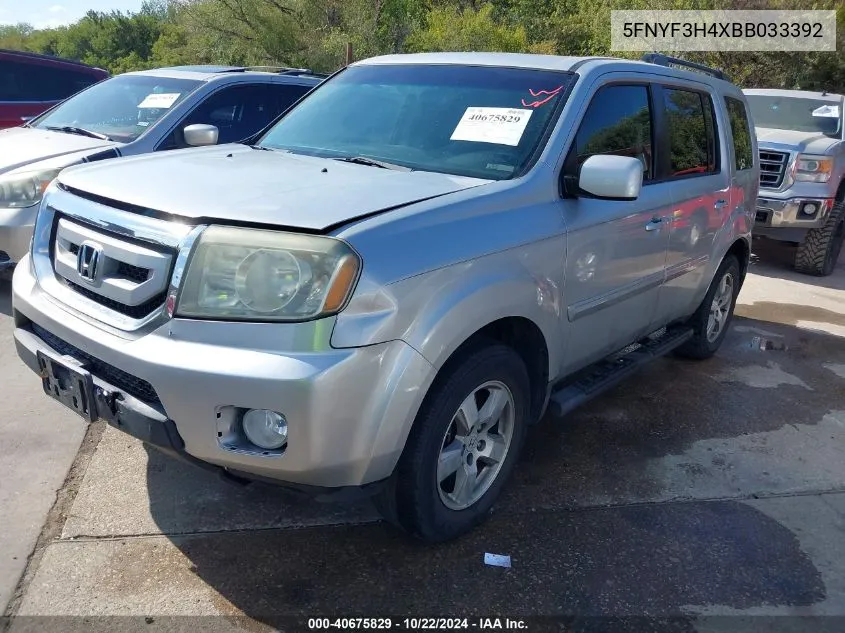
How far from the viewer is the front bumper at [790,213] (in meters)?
7.91

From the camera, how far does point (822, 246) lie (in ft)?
26.5

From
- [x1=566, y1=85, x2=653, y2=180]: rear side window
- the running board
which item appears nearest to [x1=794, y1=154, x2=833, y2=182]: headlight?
the running board

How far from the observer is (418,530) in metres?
2.77

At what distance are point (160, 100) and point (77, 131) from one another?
0.74 metres

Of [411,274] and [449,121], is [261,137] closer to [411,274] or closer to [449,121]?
[449,121]

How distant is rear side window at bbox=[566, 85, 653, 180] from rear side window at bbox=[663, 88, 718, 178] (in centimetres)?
28

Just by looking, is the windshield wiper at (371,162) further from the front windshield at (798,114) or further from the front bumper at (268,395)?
the front windshield at (798,114)

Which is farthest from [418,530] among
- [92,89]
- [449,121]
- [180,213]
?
[92,89]

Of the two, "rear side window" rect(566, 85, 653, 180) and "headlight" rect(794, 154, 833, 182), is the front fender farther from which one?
"headlight" rect(794, 154, 833, 182)

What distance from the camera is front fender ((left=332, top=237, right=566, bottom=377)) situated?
2.28 metres

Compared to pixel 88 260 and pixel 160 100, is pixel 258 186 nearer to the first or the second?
pixel 88 260

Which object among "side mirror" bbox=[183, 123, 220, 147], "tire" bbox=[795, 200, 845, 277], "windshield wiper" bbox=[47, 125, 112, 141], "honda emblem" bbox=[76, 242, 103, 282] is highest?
"side mirror" bbox=[183, 123, 220, 147]

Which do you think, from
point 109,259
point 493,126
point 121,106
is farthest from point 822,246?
point 109,259

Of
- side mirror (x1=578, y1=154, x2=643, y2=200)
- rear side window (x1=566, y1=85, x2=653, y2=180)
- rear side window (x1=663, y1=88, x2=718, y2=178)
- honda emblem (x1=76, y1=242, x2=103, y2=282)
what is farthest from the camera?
rear side window (x1=663, y1=88, x2=718, y2=178)
